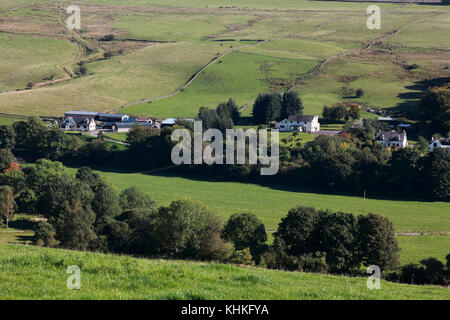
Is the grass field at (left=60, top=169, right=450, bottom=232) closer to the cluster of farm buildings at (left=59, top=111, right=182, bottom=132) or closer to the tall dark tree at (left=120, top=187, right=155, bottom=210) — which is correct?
the tall dark tree at (left=120, top=187, right=155, bottom=210)

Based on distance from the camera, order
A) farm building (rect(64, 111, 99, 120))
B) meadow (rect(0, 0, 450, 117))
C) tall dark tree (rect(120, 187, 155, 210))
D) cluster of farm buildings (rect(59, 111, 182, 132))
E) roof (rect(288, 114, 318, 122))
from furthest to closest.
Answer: meadow (rect(0, 0, 450, 117)), farm building (rect(64, 111, 99, 120)), cluster of farm buildings (rect(59, 111, 182, 132)), roof (rect(288, 114, 318, 122)), tall dark tree (rect(120, 187, 155, 210))

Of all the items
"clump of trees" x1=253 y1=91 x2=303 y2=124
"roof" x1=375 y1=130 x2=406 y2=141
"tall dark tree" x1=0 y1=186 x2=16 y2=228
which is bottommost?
"tall dark tree" x1=0 y1=186 x2=16 y2=228

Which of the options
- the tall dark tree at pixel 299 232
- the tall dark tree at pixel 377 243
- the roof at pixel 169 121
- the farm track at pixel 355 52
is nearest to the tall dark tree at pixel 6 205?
the tall dark tree at pixel 299 232

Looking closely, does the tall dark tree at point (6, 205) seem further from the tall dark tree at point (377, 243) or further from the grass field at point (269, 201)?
the tall dark tree at point (377, 243)

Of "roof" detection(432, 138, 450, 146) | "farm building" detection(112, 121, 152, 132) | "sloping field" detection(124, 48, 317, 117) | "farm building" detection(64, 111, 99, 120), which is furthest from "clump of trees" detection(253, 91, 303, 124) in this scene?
"farm building" detection(64, 111, 99, 120)

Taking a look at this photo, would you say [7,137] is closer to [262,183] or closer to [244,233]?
[262,183]

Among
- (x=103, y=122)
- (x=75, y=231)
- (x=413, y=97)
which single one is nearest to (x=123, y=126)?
(x=103, y=122)
